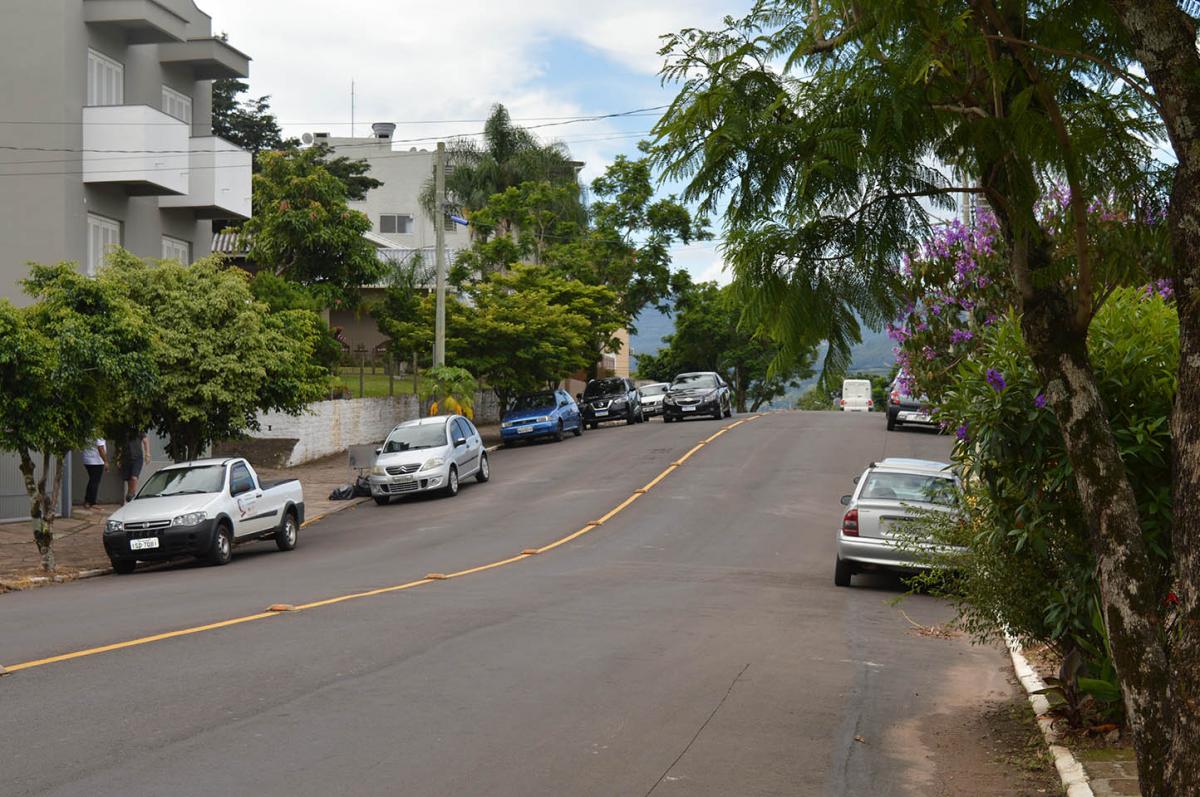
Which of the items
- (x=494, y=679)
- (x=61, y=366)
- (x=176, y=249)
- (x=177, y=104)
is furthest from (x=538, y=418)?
(x=494, y=679)

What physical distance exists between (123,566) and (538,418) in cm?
2153

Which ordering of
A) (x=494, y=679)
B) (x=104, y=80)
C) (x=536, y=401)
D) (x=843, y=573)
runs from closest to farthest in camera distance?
(x=494, y=679) < (x=843, y=573) < (x=104, y=80) < (x=536, y=401)

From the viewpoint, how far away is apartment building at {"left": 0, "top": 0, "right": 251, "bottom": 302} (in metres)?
28.1

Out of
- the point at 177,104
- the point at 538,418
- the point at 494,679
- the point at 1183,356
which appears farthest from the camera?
the point at 538,418

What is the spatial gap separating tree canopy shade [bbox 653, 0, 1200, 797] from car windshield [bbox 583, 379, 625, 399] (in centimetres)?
4076

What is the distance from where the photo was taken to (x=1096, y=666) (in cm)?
812

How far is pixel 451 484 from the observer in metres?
29.5

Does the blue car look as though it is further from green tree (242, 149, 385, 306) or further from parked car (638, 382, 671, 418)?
parked car (638, 382, 671, 418)

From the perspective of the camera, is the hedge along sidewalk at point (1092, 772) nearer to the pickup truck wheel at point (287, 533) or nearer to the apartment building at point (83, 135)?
the pickup truck wheel at point (287, 533)

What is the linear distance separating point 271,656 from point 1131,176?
7199 millimetres

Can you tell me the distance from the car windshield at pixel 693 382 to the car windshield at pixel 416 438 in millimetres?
19548

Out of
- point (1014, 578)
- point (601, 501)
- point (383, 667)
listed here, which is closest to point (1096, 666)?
point (1014, 578)

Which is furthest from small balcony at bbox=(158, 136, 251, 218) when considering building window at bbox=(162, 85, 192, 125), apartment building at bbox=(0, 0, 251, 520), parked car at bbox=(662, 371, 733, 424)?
parked car at bbox=(662, 371, 733, 424)

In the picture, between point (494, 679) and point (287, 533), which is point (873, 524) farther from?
point (287, 533)
